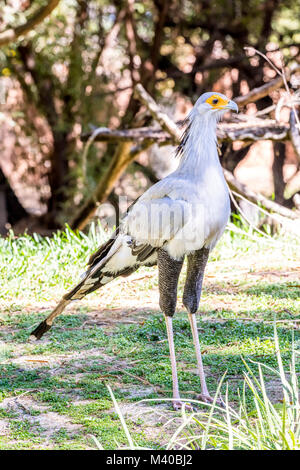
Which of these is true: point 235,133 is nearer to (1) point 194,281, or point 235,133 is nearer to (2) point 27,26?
(2) point 27,26

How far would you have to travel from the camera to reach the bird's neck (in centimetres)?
322

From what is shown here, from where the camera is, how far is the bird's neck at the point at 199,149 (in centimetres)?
322

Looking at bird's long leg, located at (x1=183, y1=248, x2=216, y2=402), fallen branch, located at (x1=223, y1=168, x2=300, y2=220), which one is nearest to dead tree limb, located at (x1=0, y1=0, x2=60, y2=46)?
fallen branch, located at (x1=223, y1=168, x2=300, y2=220)

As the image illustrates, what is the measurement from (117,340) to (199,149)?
1301 millimetres

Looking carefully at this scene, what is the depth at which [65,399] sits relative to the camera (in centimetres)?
302

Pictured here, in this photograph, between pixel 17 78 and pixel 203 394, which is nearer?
pixel 203 394

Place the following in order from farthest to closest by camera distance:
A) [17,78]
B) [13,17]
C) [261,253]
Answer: [17,78], [13,17], [261,253]

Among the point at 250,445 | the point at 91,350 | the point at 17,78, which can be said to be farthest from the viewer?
the point at 17,78

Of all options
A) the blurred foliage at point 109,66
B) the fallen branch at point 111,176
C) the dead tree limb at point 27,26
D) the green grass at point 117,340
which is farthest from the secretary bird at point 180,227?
the blurred foliage at point 109,66

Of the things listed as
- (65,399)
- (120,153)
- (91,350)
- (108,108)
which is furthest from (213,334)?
(108,108)

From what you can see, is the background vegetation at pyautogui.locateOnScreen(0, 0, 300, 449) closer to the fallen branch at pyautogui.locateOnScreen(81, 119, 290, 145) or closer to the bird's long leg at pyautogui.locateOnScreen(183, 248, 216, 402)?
the fallen branch at pyautogui.locateOnScreen(81, 119, 290, 145)

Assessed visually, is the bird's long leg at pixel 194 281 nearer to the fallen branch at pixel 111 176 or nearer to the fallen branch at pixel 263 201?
the fallen branch at pixel 263 201

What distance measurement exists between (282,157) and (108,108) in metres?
2.51
